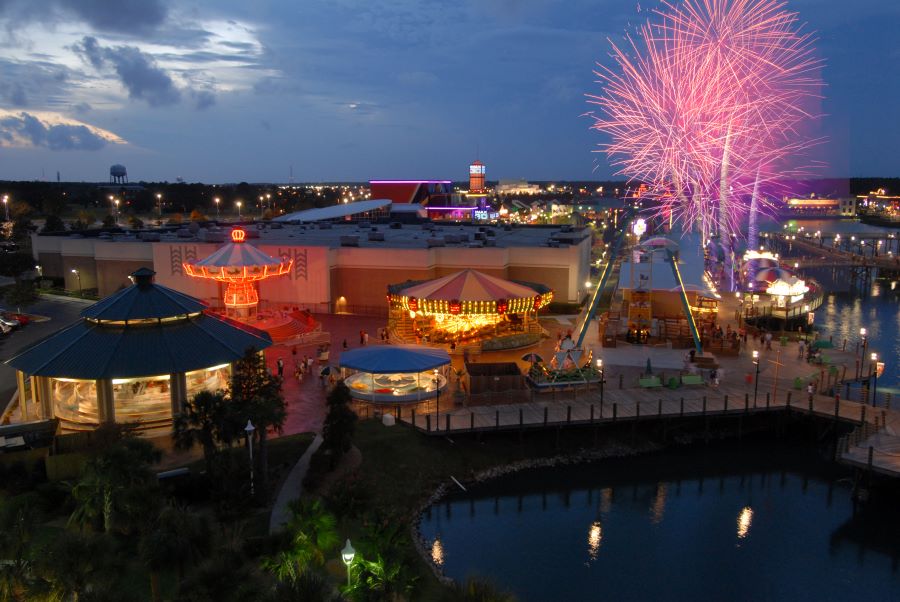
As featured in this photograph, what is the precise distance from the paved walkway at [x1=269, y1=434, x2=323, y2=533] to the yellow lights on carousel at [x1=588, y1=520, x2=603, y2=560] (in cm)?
790

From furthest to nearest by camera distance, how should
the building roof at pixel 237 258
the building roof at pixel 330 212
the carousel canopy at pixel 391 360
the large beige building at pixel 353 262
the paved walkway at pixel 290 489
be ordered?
the building roof at pixel 330 212, the large beige building at pixel 353 262, the building roof at pixel 237 258, the carousel canopy at pixel 391 360, the paved walkway at pixel 290 489

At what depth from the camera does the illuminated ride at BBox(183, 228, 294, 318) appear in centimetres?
3550

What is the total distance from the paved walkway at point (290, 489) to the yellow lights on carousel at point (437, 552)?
382 cm

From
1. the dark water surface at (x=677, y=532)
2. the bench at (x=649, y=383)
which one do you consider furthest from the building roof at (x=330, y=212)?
the dark water surface at (x=677, y=532)

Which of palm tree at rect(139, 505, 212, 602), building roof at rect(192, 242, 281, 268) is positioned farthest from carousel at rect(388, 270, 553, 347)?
palm tree at rect(139, 505, 212, 602)

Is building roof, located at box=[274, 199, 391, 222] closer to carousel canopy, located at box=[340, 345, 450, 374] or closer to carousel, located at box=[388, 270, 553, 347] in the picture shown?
carousel, located at box=[388, 270, 553, 347]

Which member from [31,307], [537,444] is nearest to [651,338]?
[537,444]

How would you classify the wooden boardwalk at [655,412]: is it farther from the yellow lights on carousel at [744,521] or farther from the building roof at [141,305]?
the building roof at [141,305]

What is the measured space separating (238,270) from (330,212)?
41.8m

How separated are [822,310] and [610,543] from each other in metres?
43.2

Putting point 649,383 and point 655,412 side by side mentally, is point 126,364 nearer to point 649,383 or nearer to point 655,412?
point 655,412

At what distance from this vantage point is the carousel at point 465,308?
31922 millimetres

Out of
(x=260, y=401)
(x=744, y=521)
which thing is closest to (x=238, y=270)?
(x=260, y=401)

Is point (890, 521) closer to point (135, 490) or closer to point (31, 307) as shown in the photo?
point (135, 490)
